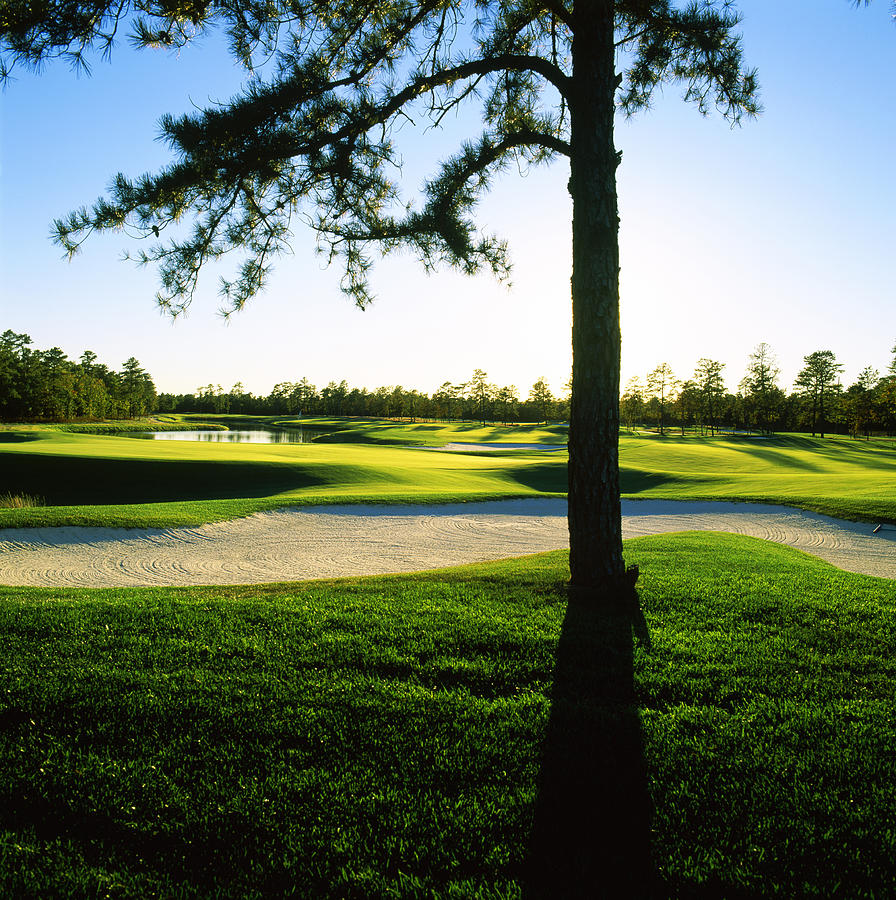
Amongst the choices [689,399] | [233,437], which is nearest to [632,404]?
[689,399]

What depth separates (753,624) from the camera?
4738mm

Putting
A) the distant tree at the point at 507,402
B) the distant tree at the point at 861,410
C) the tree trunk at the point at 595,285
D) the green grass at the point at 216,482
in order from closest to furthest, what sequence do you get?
the tree trunk at the point at 595,285
the green grass at the point at 216,482
the distant tree at the point at 861,410
the distant tree at the point at 507,402

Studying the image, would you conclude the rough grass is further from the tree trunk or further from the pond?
the pond

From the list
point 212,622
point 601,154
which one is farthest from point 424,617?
point 601,154

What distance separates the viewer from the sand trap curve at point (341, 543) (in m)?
9.05

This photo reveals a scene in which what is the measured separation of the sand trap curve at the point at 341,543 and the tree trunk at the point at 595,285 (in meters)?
5.06

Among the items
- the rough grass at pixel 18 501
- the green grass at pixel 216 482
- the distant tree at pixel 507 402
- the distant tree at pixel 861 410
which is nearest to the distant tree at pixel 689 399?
the distant tree at pixel 861 410

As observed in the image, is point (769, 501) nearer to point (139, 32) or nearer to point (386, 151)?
point (386, 151)

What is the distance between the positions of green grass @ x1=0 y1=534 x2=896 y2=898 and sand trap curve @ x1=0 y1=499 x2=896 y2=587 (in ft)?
14.2

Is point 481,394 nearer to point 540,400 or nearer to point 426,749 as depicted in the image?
point 540,400

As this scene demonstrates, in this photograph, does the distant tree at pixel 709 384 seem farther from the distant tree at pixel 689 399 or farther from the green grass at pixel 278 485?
the green grass at pixel 278 485

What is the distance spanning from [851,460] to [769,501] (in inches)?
967

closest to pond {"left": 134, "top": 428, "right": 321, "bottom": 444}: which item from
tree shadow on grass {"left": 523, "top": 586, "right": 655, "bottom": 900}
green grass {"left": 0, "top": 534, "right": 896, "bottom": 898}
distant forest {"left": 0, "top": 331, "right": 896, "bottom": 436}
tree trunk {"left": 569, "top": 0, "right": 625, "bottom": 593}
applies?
distant forest {"left": 0, "top": 331, "right": 896, "bottom": 436}

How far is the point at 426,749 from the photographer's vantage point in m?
2.83
